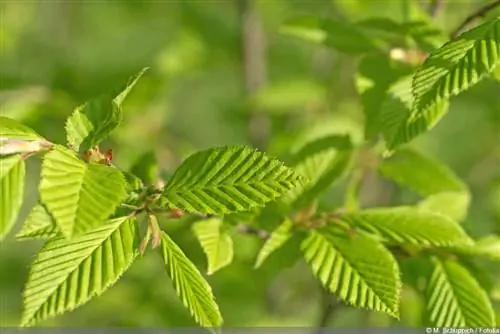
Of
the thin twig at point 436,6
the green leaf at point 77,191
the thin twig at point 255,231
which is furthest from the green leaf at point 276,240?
the thin twig at point 436,6

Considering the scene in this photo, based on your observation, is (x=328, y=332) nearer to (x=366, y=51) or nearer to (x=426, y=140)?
(x=366, y=51)

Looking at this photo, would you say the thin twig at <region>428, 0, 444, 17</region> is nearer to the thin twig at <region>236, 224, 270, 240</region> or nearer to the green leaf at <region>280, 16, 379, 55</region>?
the green leaf at <region>280, 16, 379, 55</region>

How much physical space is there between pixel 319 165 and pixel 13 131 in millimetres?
729

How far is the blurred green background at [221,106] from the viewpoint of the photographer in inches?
87.7

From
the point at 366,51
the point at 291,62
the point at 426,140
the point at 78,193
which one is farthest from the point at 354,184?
the point at 291,62

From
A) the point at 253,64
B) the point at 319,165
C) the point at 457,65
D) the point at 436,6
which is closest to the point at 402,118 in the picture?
the point at 457,65

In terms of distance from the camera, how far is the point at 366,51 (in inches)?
65.3

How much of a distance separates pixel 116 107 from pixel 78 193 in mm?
220

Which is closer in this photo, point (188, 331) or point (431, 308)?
point (431, 308)

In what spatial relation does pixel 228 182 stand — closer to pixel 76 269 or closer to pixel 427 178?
pixel 76 269

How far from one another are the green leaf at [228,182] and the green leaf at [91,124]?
0.12 metres

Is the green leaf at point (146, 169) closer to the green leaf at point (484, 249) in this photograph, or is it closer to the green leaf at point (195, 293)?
the green leaf at point (195, 293)

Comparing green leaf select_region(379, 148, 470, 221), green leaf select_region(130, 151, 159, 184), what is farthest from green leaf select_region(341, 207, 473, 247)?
green leaf select_region(130, 151, 159, 184)

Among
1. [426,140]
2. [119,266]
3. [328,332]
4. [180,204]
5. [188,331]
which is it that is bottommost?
[188,331]
